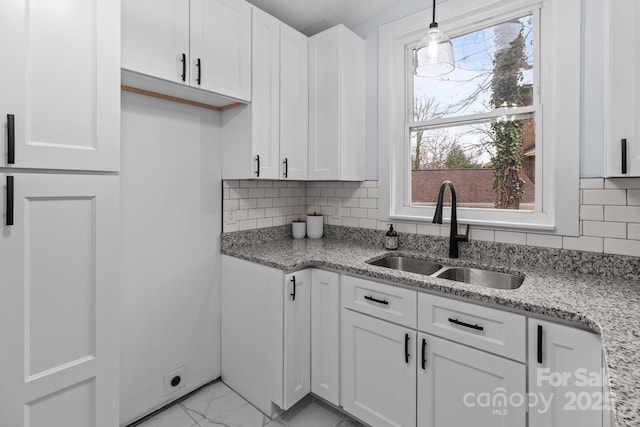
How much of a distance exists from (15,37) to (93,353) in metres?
1.13

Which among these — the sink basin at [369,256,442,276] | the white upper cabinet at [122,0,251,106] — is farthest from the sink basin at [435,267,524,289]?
the white upper cabinet at [122,0,251,106]

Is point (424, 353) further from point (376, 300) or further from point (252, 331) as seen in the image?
point (252, 331)

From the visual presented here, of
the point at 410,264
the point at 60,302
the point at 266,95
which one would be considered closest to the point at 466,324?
the point at 410,264

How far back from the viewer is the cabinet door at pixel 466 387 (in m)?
1.29

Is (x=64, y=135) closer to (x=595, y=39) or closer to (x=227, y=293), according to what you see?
(x=227, y=293)

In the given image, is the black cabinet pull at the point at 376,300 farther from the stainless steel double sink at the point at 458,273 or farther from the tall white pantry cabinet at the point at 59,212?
the tall white pantry cabinet at the point at 59,212

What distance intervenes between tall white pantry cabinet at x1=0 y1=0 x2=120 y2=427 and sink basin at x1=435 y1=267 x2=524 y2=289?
1.62m

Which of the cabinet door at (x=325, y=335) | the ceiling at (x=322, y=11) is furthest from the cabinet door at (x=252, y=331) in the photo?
the ceiling at (x=322, y=11)

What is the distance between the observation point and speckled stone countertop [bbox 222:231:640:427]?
749 millimetres

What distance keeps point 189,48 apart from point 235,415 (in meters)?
2.06

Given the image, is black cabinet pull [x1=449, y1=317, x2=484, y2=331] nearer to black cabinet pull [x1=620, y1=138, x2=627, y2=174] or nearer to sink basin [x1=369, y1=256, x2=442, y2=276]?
sink basin [x1=369, y1=256, x2=442, y2=276]

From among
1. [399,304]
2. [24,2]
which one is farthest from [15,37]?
[399,304]

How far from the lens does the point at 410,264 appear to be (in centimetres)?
212

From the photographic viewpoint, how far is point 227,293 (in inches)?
86.7
